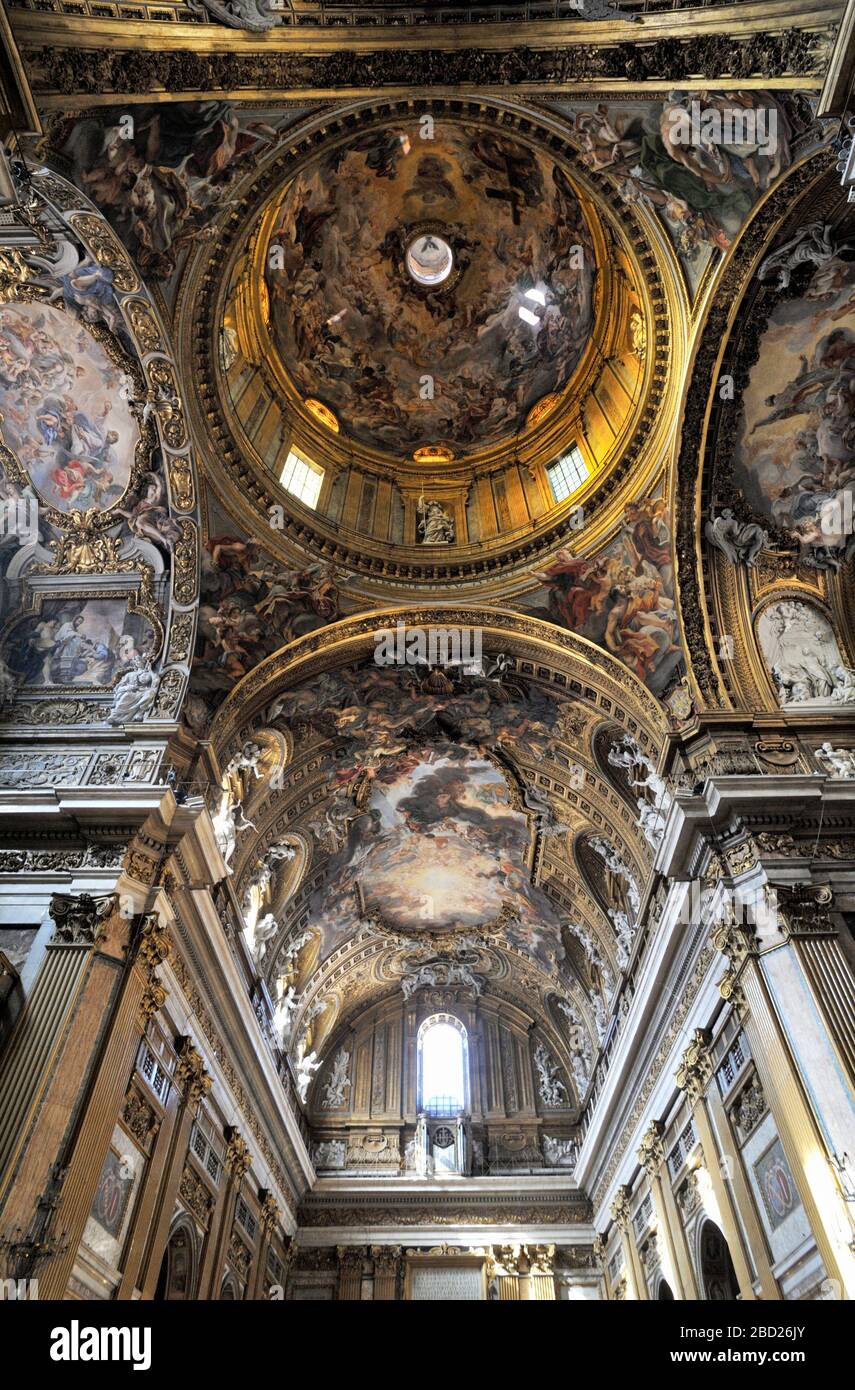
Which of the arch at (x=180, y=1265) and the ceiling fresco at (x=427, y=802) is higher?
the ceiling fresco at (x=427, y=802)

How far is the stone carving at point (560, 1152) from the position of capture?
74.0 feet

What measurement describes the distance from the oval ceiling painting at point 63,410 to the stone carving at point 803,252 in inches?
381

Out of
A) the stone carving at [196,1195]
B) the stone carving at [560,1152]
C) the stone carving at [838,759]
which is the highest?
the stone carving at [560,1152]

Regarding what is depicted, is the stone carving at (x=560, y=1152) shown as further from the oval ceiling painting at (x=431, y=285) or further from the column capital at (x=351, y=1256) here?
the oval ceiling painting at (x=431, y=285)

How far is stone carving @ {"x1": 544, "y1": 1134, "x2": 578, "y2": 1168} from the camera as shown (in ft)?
74.0

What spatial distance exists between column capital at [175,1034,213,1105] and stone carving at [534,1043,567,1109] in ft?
42.8

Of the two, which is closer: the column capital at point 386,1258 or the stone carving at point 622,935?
the stone carving at point 622,935

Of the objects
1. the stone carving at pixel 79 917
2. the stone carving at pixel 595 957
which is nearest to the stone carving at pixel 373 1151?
the stone carving at pixel 595 957

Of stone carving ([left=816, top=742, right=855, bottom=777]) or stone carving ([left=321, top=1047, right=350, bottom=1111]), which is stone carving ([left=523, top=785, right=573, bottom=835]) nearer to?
stone carving ([left=816, top=742, right=855, bottom=777])

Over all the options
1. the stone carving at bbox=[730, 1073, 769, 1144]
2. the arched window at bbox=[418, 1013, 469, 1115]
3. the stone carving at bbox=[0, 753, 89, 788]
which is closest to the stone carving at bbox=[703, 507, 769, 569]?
the stone carving at bbox=[730, 1073, 769, 1144]

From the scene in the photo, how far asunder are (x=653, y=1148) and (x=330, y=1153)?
10833mm

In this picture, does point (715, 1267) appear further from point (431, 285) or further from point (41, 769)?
point (431, 285)

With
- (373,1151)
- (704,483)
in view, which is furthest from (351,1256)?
(704,483)

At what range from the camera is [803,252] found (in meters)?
11.7
